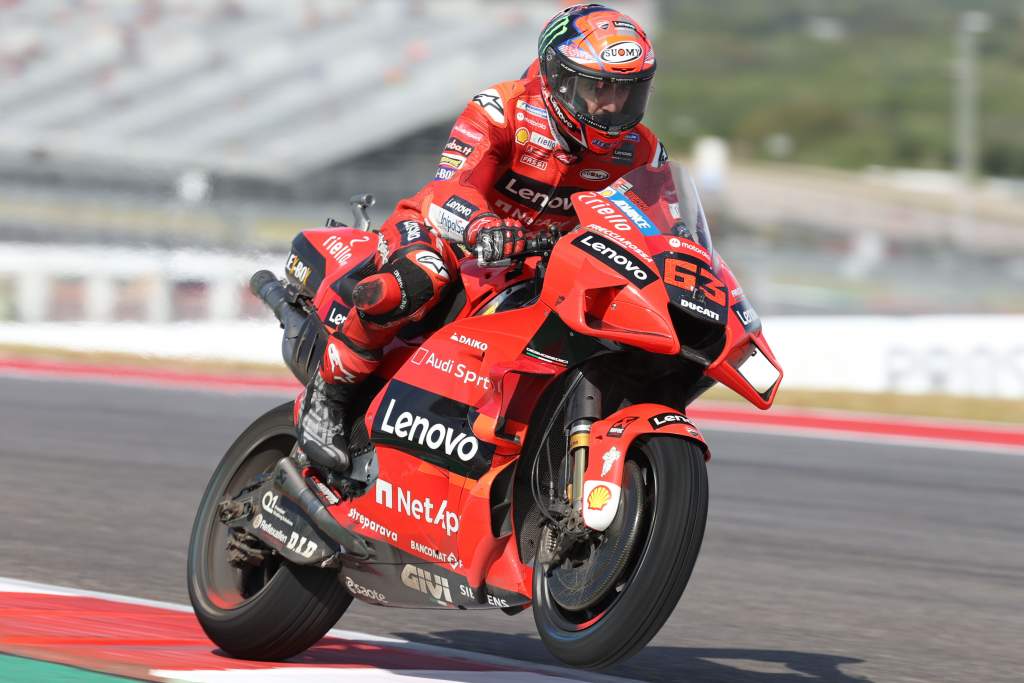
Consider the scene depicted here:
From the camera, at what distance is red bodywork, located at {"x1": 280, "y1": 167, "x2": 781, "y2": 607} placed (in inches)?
155

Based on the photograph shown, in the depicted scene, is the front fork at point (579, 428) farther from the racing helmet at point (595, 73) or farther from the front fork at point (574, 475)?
the racing helmet at point (595, 73)

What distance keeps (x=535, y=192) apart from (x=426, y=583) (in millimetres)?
1202

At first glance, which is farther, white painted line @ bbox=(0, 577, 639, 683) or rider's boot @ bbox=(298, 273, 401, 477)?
rider's boot @ bbox=(298, 273, 401, 477)

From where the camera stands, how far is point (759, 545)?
755 cm

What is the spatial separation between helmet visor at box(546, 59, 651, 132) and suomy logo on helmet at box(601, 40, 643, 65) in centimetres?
5

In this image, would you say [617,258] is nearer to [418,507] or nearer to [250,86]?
[418,507]

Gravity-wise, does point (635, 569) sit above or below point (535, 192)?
below

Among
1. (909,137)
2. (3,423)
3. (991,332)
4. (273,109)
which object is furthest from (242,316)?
(909,137)

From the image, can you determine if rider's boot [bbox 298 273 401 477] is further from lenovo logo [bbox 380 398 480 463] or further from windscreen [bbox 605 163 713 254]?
windscreen [bbox 605 163 713 254]

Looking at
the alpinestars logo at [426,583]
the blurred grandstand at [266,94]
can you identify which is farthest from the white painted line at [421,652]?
the blurred grandstand at [266,94]

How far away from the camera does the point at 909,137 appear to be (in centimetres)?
7956

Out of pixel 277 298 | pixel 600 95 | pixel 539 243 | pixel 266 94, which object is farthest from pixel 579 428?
pixel 266 94

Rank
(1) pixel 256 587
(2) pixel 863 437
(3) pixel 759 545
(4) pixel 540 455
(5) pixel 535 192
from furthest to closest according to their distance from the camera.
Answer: (2) pixel 863 437 → (3) pixel 759 545 → (1) pixel 256 587 → (5) pixel 535 192 → (4) pixel 540 455

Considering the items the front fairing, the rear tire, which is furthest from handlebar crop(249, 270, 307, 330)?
the front fairing
